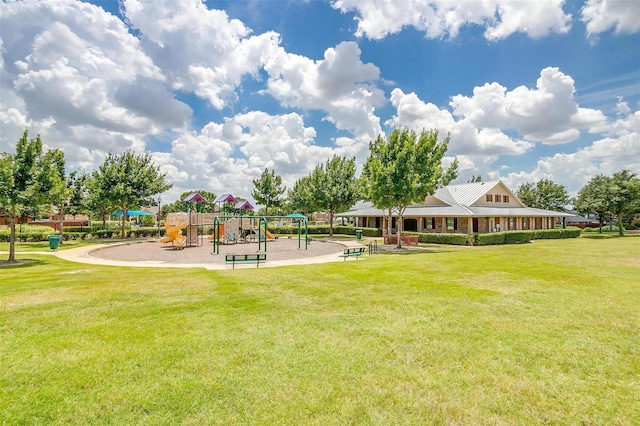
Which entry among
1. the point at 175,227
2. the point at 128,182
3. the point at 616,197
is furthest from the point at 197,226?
the point at 616,197

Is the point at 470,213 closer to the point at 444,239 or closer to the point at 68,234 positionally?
the point at 444,239

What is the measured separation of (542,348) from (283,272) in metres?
10.9

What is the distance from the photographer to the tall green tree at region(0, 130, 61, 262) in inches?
714

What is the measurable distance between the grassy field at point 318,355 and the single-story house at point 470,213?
2829 cm

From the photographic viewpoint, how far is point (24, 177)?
19141mm

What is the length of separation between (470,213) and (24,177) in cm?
3810

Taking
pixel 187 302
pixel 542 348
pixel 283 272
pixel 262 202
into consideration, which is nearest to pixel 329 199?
pixel 262 202

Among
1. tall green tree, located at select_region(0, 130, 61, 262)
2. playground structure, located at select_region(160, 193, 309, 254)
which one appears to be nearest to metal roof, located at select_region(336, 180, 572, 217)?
playground structure, located at select_region(160, 193, 309, 254)

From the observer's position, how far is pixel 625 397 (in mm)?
5270

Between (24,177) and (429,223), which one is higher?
(24,177)

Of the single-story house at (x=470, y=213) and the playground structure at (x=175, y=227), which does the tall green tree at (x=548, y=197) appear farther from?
the playground structure at (x=175, y=227)

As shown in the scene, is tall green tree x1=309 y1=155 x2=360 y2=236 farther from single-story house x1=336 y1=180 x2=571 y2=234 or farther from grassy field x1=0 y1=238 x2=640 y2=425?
grassy field x1=0 y1=238 x2=640 y2=425

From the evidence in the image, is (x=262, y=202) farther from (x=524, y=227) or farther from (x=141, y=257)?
(x=524, y=227)

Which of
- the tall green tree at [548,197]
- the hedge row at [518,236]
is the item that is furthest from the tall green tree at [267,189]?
the tall green tree at [548,197]
